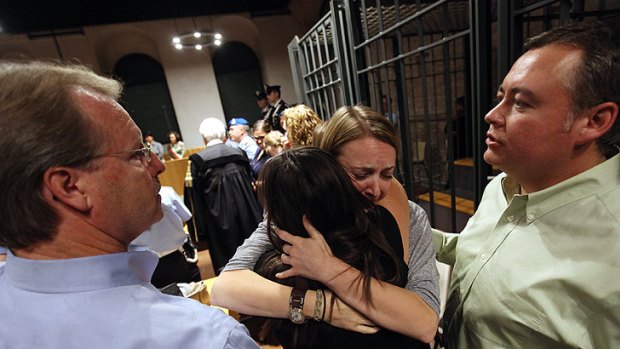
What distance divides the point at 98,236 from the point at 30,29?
830 cm

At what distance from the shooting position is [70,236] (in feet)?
1.88

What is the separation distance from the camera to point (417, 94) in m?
6.36

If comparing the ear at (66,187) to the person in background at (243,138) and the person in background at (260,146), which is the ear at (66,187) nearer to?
the person in background at (260,146)

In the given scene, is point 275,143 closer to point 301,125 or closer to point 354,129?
point 301,125

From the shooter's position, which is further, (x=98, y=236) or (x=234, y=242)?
(x=234, y=242)

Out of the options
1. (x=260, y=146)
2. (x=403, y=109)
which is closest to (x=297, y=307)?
(x=403, y=109)

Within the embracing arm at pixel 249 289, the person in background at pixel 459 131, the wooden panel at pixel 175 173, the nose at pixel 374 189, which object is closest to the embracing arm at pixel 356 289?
the embracing arm at pixel 249 289

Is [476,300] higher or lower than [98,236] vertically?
lower

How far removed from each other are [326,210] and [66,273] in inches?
21.9

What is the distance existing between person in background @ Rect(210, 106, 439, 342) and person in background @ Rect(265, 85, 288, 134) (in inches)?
127

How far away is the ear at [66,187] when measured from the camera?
539 mm

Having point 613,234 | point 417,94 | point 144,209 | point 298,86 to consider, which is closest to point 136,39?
point 298,86

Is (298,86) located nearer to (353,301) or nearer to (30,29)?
(353,301)

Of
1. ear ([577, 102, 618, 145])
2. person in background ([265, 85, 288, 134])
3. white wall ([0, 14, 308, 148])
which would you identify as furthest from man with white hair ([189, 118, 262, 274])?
white wall ([0, 14, 308, 148])
